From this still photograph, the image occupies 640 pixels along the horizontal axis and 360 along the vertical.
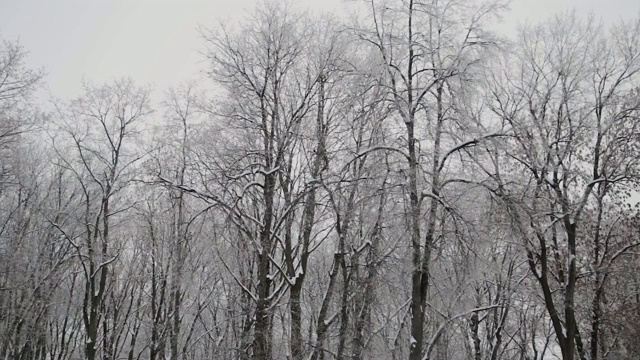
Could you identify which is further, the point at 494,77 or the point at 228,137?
the point at 494,77

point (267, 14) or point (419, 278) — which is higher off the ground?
point (267, 14)

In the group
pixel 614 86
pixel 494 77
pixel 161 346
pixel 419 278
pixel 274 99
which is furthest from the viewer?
pixel 161 346

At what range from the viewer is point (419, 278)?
10.4 meters

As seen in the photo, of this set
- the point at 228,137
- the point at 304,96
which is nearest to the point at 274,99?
the point at 304,96

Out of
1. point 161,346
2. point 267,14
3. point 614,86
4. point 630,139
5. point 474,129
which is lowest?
point 161,346

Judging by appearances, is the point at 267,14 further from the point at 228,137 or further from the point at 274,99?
the point at 228,137

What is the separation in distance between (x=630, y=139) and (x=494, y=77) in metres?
4.20

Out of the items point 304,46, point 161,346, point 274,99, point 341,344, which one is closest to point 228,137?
point 274,99

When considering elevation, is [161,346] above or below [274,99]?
below

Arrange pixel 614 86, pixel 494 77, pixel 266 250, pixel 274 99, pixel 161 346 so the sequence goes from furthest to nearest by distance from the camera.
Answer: pixel 161 346 < pixel 494 77 < pixel 614 86 < pixel 274 99 < pixel 266 250

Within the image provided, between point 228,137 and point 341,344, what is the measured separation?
6256 mm

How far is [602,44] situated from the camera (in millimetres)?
15242

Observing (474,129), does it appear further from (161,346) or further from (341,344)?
(161,346)

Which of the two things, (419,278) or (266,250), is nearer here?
(419,278)
